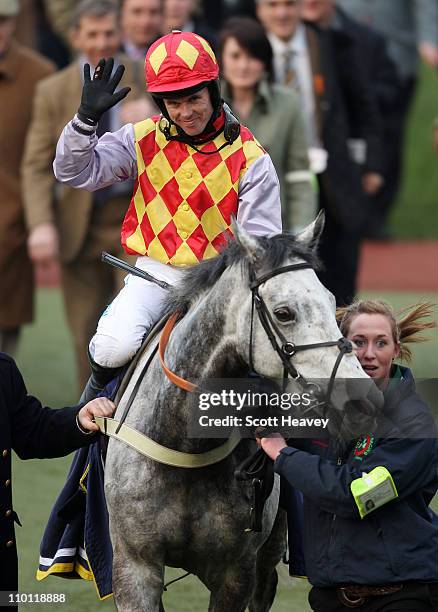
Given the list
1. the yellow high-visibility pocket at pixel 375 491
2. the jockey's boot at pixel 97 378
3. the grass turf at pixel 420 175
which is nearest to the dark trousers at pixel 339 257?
the jockey's boot at pixel 97 378

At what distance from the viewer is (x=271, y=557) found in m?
5.27

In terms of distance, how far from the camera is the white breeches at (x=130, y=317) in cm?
477

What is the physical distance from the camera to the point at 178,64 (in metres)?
4.70

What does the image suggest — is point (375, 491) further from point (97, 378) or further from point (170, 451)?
point (97, 378)

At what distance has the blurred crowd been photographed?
329 inches

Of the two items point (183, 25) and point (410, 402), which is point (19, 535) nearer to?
point (410, 402)

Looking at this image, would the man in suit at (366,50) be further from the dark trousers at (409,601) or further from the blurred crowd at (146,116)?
the dark trousers at (409,601)

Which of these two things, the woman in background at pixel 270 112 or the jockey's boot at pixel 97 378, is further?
the woman in background at pixel 270 112

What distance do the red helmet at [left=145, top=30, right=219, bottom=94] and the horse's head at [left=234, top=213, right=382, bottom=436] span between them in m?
0.63

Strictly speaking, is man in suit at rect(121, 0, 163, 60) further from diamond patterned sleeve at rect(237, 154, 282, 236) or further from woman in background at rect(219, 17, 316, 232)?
diamond patterned sleeve at rect(237, 154, 282, 236)

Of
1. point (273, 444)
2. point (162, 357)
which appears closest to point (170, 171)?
point (162, 357)

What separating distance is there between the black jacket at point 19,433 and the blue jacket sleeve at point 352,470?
2.17 feet

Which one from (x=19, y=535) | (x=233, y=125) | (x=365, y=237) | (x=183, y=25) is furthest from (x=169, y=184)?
(x=365, y=237)

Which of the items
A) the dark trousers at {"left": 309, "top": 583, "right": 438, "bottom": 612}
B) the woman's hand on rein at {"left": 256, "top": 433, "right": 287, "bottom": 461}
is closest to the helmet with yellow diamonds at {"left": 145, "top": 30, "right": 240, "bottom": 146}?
the woman's hand on rein at {"left": 256, "top": 433, "right": 287, "bottom": 461}
